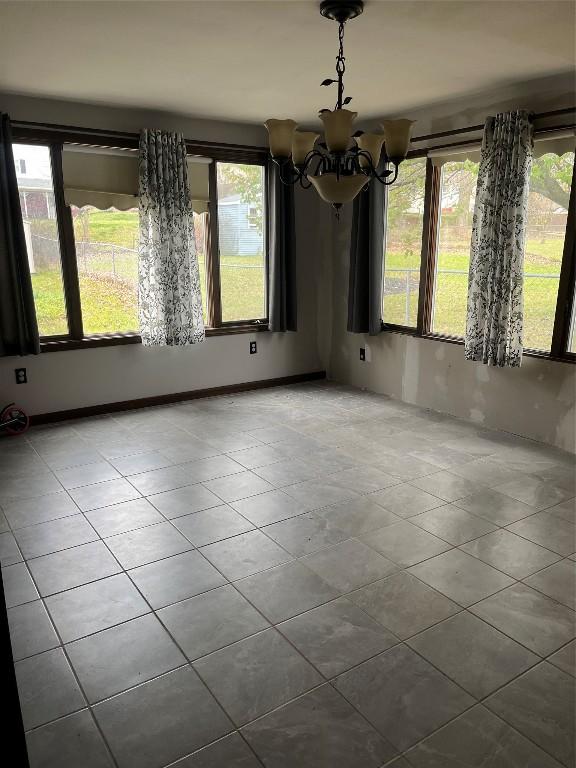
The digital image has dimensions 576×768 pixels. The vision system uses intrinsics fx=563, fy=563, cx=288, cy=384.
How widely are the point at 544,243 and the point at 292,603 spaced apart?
10.2 feet

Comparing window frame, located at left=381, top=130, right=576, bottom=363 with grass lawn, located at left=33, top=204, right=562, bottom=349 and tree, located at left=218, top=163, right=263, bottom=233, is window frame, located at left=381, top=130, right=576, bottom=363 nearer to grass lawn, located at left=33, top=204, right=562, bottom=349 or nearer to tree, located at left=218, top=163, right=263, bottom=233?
grass lawn, located at left=33, top=204, right=562, bottom=349

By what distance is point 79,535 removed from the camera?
280 centimetres

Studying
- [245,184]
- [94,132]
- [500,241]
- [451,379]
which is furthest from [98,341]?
[500,241]

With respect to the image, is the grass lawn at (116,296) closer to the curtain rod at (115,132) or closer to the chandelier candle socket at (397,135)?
the curtain rod at (115,132)

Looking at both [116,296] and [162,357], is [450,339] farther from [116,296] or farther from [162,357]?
[116,296]

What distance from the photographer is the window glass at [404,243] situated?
4.83m

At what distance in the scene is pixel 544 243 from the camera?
3.96 metres

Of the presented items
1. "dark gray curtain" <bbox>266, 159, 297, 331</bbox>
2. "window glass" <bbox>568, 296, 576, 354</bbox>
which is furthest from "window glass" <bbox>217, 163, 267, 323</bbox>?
"window glass" <bbox>568, 296, 576, 354</bbox>

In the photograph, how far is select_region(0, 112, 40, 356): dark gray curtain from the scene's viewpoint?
395 cm

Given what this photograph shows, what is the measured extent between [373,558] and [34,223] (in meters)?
3.52

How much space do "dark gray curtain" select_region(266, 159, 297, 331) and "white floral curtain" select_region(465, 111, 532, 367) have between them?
1.82 m

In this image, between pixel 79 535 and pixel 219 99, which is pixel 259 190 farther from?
pixel 79 535

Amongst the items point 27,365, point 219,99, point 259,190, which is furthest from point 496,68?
point 27,365

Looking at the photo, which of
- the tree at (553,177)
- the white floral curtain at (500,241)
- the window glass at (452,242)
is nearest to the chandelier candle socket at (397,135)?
the white floral curtain at (500,241)
